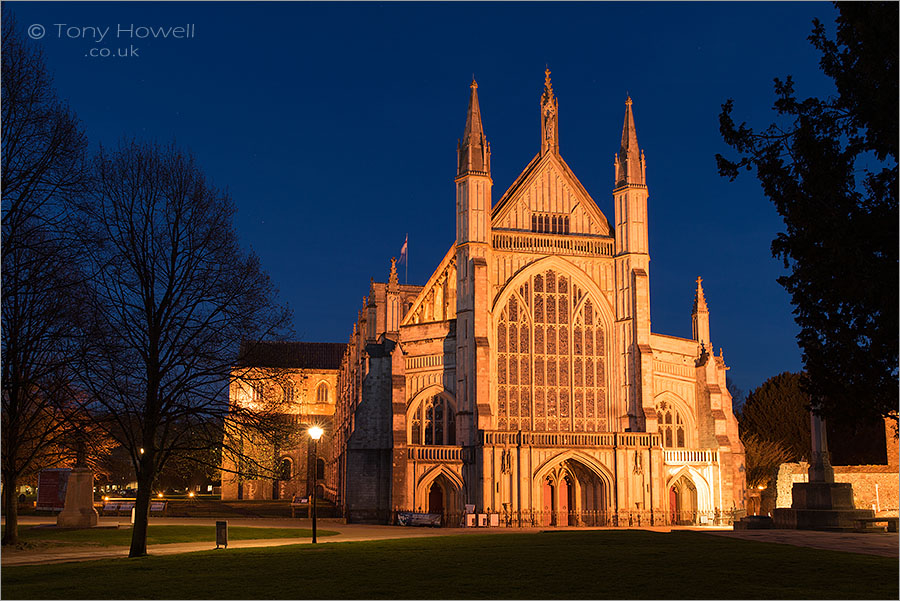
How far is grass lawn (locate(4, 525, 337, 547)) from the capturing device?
31844mm

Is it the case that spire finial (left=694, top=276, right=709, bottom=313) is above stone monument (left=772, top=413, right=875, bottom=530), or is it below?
above

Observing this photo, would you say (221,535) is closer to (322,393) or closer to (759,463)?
(759,463)

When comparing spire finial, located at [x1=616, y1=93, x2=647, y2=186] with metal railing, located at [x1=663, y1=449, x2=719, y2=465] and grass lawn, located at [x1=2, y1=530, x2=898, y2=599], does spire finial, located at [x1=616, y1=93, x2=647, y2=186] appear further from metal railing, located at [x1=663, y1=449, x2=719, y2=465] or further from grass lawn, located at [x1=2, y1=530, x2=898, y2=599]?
grass lawn, located at [x1=2, y1=530, x2=898, y2=599]

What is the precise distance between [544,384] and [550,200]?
11832 millimetres

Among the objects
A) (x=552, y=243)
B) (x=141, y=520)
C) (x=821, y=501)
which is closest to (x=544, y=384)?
(x=552, y=243)

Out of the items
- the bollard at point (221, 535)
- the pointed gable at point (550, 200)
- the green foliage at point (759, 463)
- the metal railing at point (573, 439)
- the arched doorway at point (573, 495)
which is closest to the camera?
the bollard at point (221, 535)

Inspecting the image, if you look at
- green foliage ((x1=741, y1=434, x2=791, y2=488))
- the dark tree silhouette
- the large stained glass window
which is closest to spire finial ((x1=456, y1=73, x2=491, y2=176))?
the large stained glass window

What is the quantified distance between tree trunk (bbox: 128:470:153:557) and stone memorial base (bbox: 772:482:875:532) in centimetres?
2119

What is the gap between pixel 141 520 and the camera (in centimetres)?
2538

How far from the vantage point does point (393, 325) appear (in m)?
59.3

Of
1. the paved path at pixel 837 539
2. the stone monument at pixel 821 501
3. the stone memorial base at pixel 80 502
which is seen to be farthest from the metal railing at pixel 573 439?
the paved path at pixel 837 539

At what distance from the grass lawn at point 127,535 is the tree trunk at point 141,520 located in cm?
582

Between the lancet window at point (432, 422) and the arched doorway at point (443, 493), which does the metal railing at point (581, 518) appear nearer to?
the arched doorway at point (443, 493)

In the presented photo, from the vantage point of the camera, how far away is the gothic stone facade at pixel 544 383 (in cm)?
5206
